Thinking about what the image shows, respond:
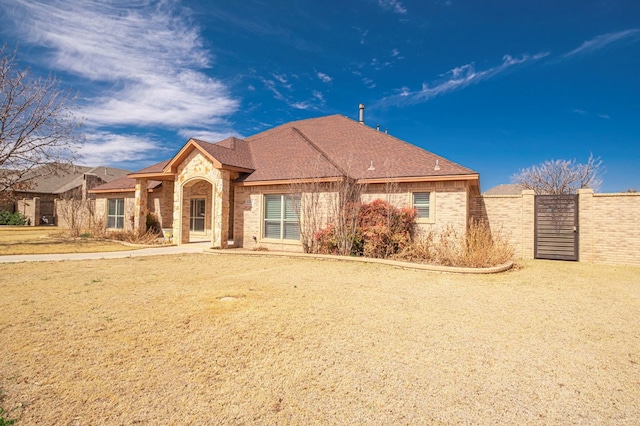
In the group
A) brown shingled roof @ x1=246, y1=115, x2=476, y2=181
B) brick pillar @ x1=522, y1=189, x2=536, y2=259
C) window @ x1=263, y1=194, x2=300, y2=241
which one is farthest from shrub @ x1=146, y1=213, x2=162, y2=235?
brick pillar @ x1=522, y1=189, x2=536, y2=259

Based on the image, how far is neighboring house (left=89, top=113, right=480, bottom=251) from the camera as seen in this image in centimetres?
1290

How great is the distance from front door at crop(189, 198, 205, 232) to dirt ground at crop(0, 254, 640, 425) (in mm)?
12952

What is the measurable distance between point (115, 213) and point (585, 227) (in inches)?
1025

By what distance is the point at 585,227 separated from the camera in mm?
12297

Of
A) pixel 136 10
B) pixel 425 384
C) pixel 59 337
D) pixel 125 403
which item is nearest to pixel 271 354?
pixel 125 403

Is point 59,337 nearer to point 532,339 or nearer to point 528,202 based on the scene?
point 532,339

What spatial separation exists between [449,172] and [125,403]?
12420 millimetres

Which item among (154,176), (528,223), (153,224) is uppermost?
(154,176)

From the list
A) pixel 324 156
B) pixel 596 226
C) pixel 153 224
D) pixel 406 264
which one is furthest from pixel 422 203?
pixel 153 224

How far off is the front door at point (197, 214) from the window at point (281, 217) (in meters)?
7.58

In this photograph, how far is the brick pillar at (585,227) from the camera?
40.1ft

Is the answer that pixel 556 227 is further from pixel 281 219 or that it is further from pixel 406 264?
pixel 281 219

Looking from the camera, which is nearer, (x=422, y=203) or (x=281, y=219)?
(x=422, y=203)

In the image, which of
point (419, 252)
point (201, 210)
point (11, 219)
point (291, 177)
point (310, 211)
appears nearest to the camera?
point (419, 252)
